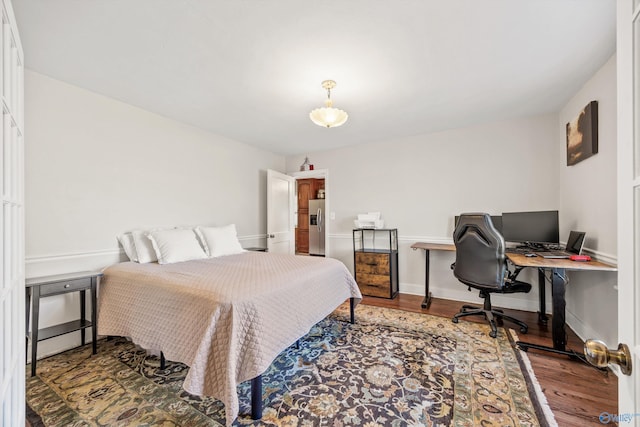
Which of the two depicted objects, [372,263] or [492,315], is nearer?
[492,315]

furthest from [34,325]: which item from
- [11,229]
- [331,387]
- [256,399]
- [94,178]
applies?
[331,387]

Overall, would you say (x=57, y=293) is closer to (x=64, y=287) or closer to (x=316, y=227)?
(x=64, y=287)

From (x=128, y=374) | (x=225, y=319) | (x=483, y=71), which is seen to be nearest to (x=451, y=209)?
(x=483, y=71)

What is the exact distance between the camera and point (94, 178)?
8.43 feet

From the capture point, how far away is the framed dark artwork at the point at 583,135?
7.32 ft

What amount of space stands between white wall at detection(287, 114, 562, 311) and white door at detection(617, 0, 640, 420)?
3.25 m

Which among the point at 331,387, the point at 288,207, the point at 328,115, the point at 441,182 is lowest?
the point at 331,387

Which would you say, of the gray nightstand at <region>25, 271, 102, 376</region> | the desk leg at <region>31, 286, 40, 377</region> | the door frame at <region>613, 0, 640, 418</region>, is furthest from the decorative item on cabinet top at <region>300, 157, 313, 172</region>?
the door frame at <region>613, 0, 640, 418</region>

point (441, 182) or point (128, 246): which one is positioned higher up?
point (441, 182)

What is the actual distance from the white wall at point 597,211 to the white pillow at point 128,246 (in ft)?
13.7

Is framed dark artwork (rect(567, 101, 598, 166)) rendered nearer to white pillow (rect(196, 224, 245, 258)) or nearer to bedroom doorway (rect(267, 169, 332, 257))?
bedroom doorway (rect(267, 169, 332, 257))

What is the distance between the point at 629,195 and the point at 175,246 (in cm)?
308

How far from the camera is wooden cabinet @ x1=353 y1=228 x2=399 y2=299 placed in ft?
12.4

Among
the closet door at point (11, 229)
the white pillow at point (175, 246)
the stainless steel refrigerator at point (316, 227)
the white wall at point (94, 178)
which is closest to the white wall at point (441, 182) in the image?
the stainless steel refrigerator at point (316, 227)
